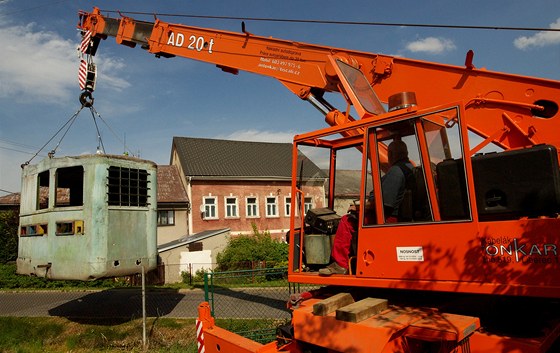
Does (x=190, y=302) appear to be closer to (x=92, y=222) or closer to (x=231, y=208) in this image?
(x=92, y=222)

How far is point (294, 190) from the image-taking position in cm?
452

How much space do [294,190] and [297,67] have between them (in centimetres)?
328

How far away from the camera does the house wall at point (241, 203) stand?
2639 cm

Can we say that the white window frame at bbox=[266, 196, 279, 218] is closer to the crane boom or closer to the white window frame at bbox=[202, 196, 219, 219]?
the white window frame at bbox=[202, 196, 219, 219]

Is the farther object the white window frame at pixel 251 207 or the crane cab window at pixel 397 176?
the white window frame at pixel 251 207

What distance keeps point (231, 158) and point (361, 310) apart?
27137 mm

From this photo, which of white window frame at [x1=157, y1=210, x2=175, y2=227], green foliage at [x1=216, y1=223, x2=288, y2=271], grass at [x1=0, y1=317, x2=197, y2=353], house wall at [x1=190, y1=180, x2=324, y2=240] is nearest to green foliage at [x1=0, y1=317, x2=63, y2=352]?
grass at [x1=0, y1=317, x2=197, y2=353]

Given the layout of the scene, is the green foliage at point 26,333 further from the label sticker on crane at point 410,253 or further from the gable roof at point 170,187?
the gable roof at point 170,187

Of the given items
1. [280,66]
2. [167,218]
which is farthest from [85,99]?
[167,218]

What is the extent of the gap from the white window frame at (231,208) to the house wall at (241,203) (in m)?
0.14

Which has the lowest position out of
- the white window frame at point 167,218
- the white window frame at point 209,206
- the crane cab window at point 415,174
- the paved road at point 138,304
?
the paved road at point 138,304

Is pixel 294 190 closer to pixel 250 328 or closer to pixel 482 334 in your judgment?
pixel 482 334

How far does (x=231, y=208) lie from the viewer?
27.6 metres

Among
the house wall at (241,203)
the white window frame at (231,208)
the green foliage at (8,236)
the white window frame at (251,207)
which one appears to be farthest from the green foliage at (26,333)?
the white window frame at (251,207)
